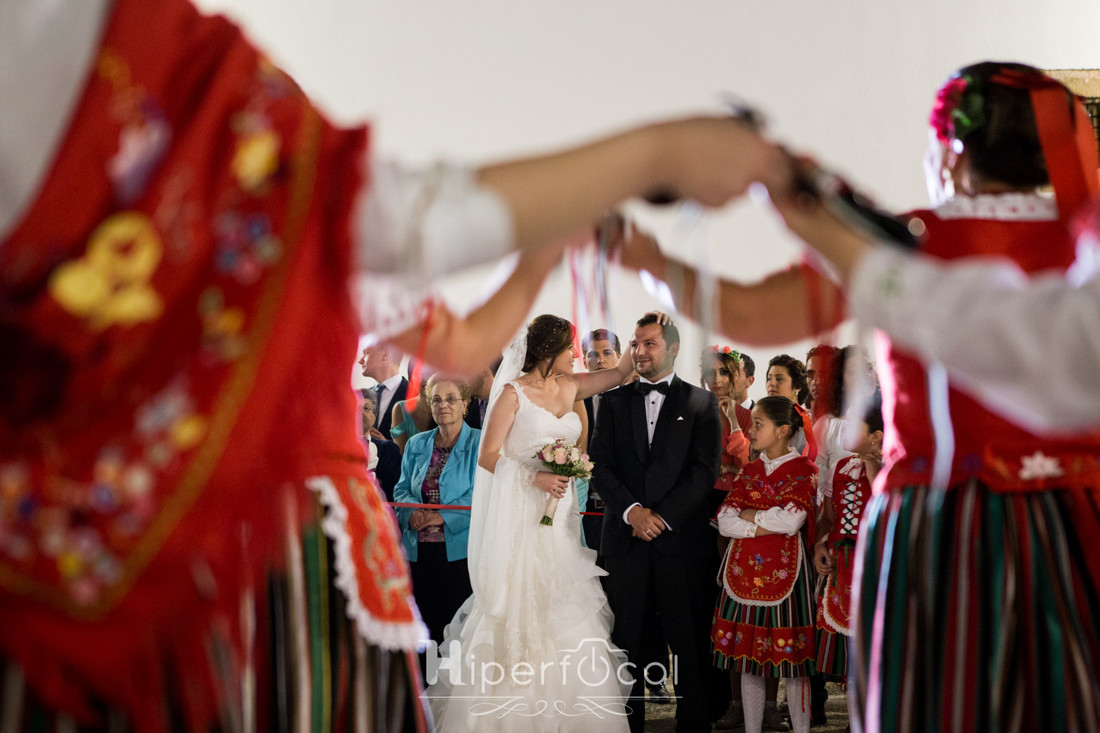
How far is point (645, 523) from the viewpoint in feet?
15.5

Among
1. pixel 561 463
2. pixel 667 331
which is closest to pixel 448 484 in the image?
pixel 561 463

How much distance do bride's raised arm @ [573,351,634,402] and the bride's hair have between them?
1.06ft

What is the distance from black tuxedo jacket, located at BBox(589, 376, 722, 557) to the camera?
4.75 metres

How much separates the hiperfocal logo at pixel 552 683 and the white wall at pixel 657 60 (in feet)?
9.85

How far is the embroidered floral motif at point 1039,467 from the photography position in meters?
1.61

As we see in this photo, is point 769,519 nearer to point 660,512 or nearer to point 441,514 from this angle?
point 660,512

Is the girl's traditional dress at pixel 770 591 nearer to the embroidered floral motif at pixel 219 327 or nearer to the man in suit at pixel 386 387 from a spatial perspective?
the man in suit at pixel 386 387

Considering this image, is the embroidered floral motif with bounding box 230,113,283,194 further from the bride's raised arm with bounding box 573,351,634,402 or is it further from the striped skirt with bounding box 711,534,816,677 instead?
the bride's raised arm with bounding box 573,351,634,402

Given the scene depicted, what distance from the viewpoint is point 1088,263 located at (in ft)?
4.05

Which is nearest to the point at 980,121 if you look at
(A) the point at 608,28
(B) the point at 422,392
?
(B) the point at 422,392

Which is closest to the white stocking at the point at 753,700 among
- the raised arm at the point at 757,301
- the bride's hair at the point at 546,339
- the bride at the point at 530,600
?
the bride at the point at 530,600

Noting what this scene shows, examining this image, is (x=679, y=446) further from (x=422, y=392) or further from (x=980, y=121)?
(x=980, y=121)

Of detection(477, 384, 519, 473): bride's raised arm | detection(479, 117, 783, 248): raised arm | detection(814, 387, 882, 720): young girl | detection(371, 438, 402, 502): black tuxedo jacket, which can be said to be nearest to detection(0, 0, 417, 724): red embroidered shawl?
detection(479, 117, 783, 248): raised arm

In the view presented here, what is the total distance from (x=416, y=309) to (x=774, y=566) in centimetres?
330
